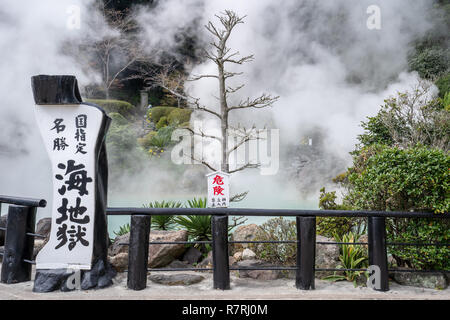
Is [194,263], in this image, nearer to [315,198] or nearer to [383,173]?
[383,173]

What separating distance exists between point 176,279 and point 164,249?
42cm

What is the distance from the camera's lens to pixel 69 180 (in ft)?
9.86

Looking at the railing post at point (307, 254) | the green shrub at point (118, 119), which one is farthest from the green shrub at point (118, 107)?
the railing post at point (307, 254)

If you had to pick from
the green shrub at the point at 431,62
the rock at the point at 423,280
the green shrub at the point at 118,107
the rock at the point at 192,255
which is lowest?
the rock at the point at 423,280

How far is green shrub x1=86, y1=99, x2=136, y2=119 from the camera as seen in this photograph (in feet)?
47.7

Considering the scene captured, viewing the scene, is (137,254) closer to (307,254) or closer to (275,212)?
(275,212)

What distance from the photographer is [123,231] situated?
15.5 feet

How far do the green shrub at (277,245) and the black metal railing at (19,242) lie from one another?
2.46 metres

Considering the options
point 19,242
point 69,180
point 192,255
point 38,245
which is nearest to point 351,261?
point 192,255

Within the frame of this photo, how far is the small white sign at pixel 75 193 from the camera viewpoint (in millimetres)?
2998

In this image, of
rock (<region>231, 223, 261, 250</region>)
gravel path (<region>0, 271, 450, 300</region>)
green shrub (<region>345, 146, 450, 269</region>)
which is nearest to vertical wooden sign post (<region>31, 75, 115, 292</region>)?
gravel path (<region>0, 271, 450, 300</region>)

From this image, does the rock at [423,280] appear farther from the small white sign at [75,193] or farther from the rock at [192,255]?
the small white sign at [75,193]

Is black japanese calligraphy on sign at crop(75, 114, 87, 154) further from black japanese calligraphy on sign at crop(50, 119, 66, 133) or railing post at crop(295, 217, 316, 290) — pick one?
railing post at crop(295, 217, 316, 290)

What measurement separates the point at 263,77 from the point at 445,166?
41.7ft
